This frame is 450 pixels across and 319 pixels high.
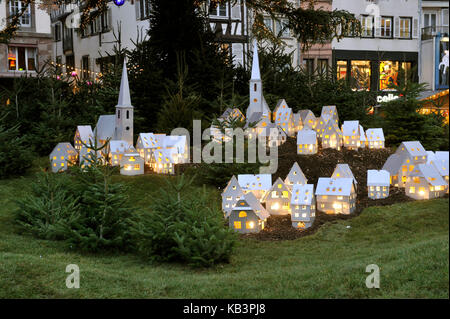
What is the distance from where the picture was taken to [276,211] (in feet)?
37.7


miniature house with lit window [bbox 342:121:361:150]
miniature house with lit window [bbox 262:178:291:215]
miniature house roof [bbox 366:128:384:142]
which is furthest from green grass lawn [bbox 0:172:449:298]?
miniature house with lit window [bbox 342:121:361:150]

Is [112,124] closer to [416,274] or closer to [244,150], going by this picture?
[244,150]

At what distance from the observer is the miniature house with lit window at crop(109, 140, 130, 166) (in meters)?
14.4

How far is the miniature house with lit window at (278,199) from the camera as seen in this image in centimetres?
1133

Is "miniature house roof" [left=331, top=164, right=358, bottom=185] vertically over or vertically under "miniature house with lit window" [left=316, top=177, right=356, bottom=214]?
over

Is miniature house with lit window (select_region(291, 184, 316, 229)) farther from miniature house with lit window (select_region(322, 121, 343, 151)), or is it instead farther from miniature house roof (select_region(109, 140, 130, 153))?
miniature house roof (select_region(109, 140, 130, 153))

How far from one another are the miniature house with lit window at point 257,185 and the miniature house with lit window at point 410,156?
2.71 m

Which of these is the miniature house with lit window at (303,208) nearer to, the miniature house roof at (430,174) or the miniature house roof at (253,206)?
the miniature house roof at (253,206)

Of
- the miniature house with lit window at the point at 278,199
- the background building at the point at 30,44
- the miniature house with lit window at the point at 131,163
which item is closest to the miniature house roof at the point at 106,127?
the miniature house with lit window at the point at 131,163

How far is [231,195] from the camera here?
37.7 ft

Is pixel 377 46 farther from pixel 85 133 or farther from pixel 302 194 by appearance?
pixel 302 194

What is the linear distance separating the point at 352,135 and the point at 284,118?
82.8 inches

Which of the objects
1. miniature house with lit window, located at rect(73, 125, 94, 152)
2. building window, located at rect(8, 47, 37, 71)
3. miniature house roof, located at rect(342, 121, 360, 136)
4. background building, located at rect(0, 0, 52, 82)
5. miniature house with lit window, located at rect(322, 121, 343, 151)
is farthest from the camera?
building window, located at rect(8, 47, 37, 71)

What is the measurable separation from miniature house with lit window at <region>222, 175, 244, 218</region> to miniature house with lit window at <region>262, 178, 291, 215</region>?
1.88 ft
